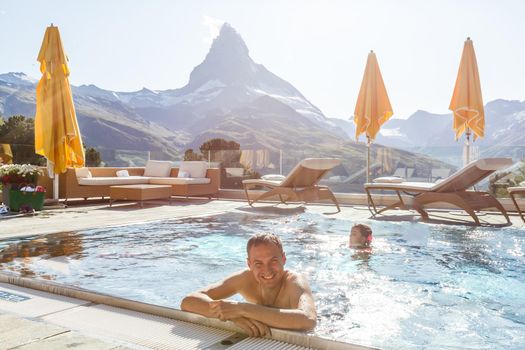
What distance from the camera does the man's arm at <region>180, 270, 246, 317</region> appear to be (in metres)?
1.90

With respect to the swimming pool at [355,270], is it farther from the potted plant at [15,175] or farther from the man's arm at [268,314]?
the potted plant at [15,175]

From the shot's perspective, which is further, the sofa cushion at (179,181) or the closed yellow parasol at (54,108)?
the sofa cushion at (179,181)

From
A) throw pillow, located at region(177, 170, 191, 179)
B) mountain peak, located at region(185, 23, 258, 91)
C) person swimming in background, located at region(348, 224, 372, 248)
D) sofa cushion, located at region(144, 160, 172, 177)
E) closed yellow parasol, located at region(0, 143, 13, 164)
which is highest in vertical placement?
mountain peak, located at region(185, 23, 258, 91)

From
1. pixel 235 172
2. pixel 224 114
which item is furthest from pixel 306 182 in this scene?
pixel 224 114

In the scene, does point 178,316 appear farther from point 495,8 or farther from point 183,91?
point 183,91

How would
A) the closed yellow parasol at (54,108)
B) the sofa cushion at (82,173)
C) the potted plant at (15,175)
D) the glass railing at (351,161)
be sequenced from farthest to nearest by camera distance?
the glass railing at (351,161), the sofa cushion at (82,173), the closed yellow parasol at (54,108), the potted plant at (15,175)

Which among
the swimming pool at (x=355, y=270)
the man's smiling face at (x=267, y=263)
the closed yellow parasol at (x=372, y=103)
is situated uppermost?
the closed yellow parasol at (x=372, y=103)

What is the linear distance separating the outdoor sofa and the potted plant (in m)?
1.15

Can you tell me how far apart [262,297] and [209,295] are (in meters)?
0.26

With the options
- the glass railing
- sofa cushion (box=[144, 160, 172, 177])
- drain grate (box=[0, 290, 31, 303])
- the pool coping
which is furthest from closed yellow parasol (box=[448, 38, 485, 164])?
drain grate (box=[0, 290, 31, 303])

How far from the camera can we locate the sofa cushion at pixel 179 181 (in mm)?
9205

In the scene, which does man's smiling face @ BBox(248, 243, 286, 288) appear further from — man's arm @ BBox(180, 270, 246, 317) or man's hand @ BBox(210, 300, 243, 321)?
man's hand @ BBox(210, 300, 243, 321)

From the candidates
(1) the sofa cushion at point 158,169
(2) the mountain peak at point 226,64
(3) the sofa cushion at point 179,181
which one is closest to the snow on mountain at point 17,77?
(2) the mountain peak at point 226,64

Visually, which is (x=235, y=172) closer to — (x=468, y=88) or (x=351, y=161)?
(x=351, y=161)
